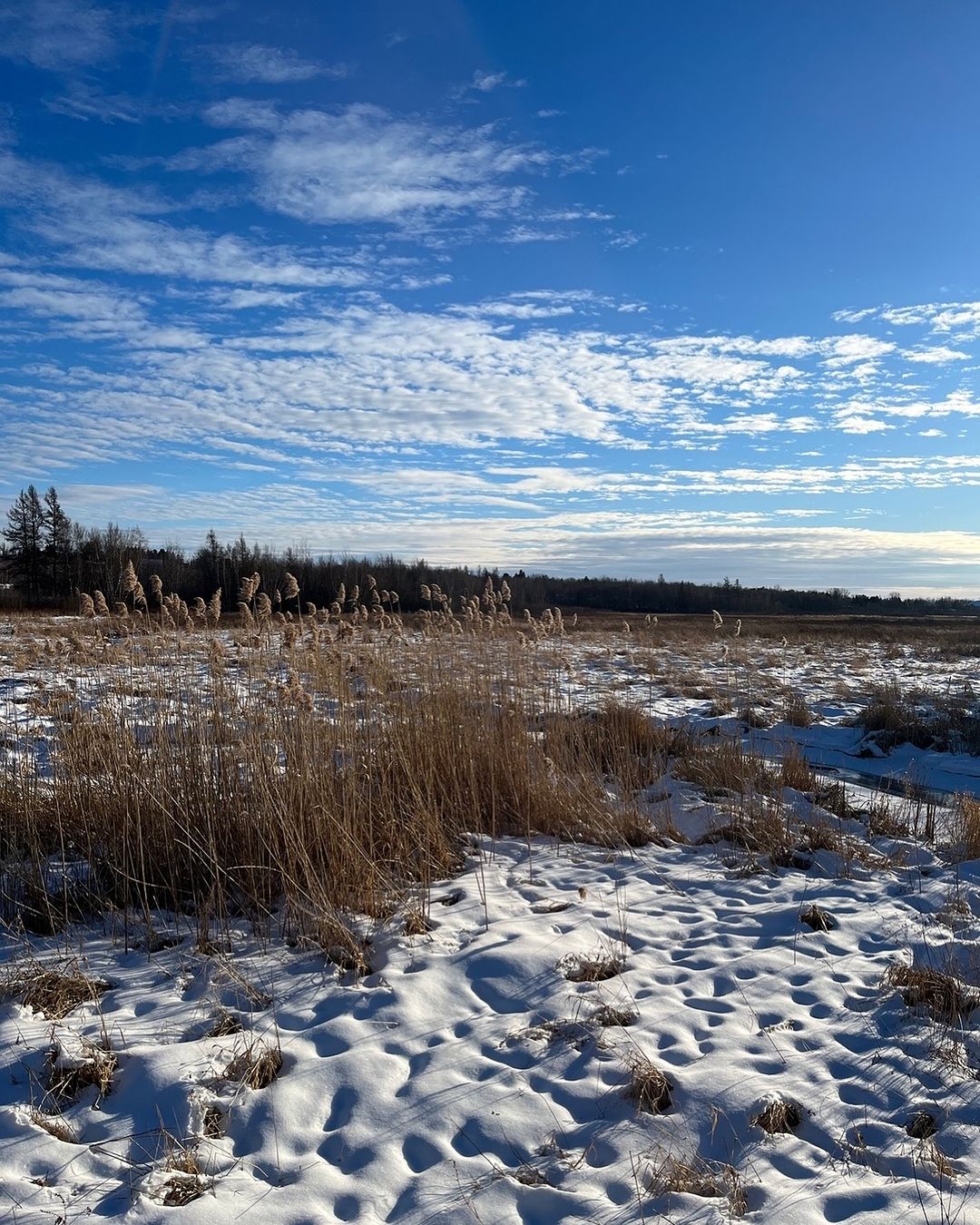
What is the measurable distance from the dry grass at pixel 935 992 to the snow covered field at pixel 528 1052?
0.01 m

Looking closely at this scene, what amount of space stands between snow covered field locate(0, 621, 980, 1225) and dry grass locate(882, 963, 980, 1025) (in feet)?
0.05

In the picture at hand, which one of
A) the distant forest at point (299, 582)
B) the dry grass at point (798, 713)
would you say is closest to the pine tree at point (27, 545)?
the distant forest at point (299, 582)

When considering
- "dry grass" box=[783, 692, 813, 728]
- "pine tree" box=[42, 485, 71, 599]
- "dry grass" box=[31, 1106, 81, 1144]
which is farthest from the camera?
"pine tree" box=[42, 485, 71, 599]

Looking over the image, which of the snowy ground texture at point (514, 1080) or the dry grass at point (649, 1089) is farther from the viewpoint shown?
the dry grass at point (649, 1089)

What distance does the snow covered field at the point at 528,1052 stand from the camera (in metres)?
2.39

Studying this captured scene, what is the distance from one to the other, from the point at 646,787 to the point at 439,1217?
5.18 m

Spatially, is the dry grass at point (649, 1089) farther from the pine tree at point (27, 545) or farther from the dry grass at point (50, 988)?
the pine tree at point (27, 545)

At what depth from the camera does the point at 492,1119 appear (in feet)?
8.91

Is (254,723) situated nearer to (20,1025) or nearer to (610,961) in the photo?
(20,1025)

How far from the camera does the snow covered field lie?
94.3 inches

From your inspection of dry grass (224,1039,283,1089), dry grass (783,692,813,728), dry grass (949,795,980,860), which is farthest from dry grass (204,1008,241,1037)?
dry grass (783,692,813,728)

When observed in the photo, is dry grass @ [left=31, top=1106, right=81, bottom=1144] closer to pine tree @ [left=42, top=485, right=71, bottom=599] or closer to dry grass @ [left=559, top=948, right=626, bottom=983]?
dry grass @ [left=559, top=948, right=626, bottom=983]

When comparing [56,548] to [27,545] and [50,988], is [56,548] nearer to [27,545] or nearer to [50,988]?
[27,545]

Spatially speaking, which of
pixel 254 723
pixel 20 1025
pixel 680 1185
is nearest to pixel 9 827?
pixel 254 723
